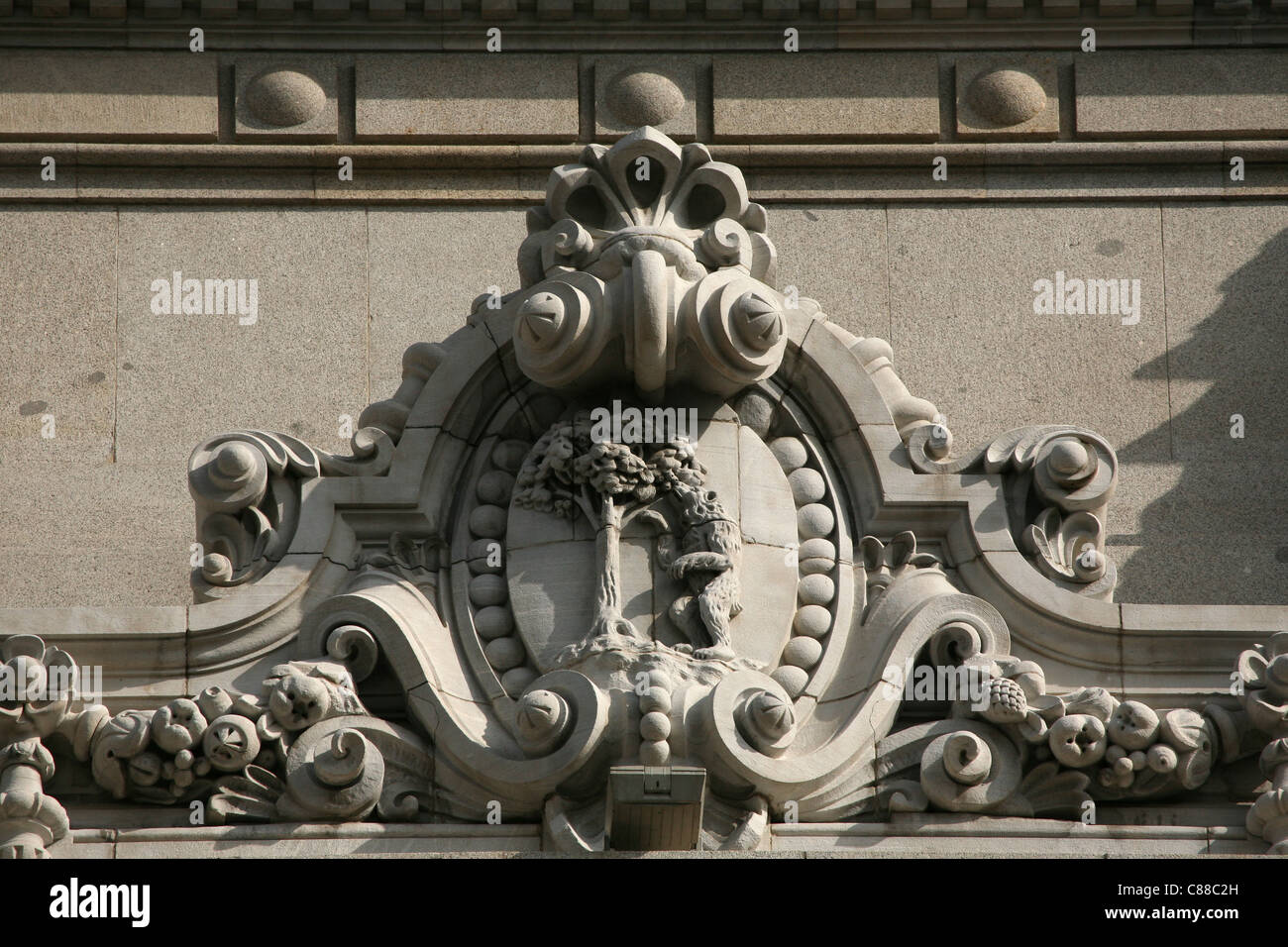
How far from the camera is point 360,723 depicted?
50.0 feet

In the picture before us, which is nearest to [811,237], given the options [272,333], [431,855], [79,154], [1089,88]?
[1089,88]

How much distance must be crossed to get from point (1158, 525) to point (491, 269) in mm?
4506

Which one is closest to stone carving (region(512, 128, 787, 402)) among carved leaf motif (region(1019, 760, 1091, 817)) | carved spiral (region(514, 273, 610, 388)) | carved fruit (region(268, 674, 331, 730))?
carved spiral (region(514, 273, 610, 388))

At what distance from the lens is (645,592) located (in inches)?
611

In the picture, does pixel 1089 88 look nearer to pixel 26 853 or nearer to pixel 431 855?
pixel 431 855

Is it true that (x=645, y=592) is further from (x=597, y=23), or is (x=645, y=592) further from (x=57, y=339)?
(x=597, y=23)

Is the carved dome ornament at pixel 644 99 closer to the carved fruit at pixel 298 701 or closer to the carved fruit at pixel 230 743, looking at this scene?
the carved fruit at pixel 298 701

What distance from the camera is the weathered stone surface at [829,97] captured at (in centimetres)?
1969

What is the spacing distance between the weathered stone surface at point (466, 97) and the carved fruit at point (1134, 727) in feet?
20.6

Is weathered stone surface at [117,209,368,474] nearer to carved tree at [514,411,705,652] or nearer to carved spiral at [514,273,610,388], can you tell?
carved tree at [514,411,705,652]

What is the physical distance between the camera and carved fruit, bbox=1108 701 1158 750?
50.0 ft

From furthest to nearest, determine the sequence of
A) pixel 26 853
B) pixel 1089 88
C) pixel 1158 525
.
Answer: pixel 1089 88
pixel 1158 525
pixel 26 853

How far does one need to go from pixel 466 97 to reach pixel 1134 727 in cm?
692

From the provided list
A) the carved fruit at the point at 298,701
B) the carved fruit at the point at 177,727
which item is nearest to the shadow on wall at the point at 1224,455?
the carved fruit at the point at 298,701
